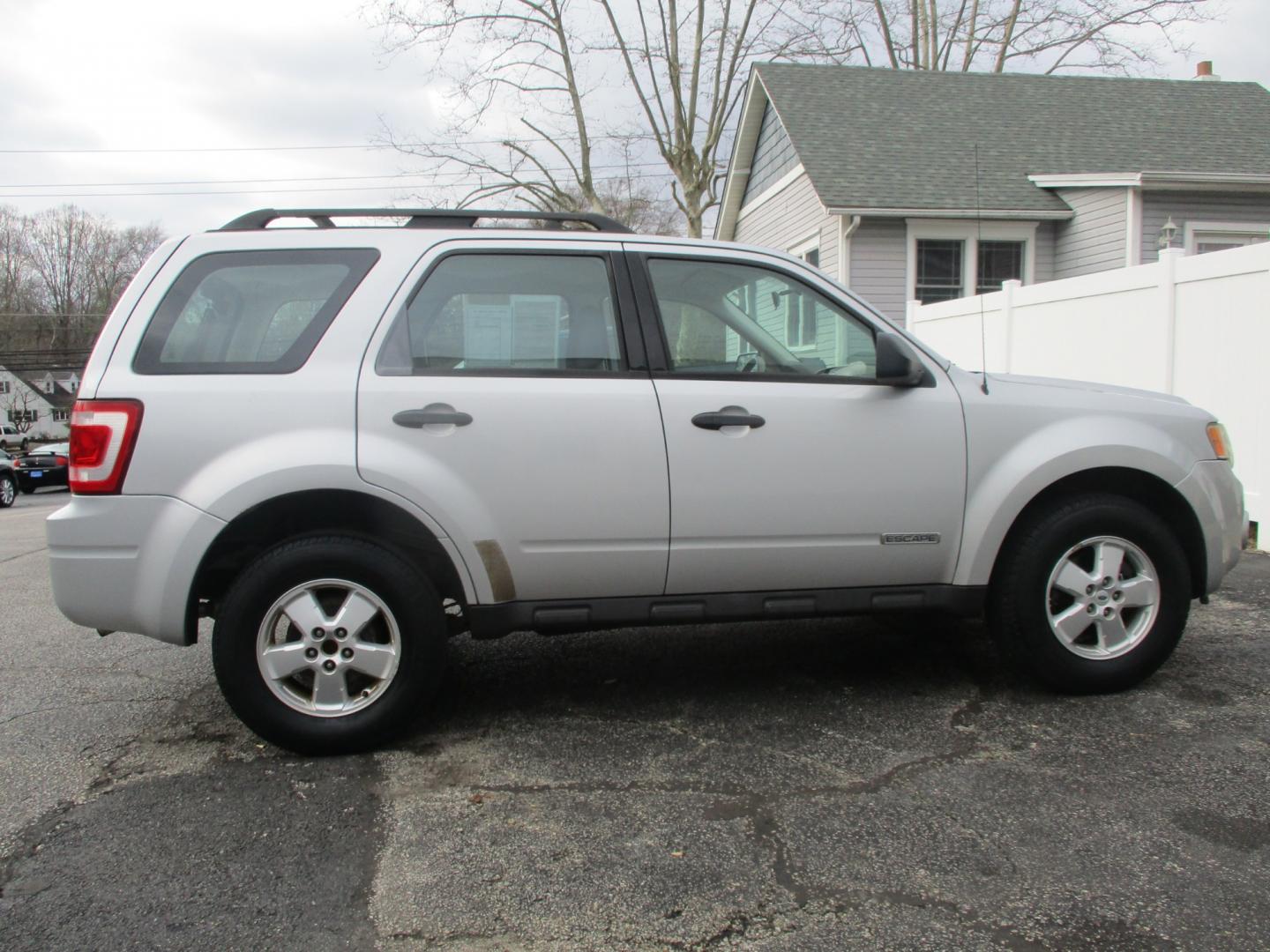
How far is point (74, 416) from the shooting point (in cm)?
329

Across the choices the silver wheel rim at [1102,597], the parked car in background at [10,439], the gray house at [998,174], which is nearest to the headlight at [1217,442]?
the silver wheel rim at [1102,597]

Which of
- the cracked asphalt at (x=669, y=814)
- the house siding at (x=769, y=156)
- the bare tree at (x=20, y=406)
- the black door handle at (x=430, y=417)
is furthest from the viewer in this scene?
the bare tree at (x=20, y=406)

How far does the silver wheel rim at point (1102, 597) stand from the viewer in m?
3.90

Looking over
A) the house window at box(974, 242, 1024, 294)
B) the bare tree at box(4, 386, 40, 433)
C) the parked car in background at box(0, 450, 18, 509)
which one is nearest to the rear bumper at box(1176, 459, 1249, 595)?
the house window at box(974, 242, 1024, 294)

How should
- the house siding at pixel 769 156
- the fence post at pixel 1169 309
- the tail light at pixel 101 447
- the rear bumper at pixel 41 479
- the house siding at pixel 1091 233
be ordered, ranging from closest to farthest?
the tail light at pixel 101 447 < the fence post at pixel 1169 309 < the house siding at pixel 1091 233 < the house siding at pixel 769 156 < the rear bumper at pixel 41 479

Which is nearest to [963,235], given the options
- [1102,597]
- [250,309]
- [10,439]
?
[1102,597]

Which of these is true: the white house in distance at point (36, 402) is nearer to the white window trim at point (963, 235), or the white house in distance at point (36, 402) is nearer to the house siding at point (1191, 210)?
the white window trim at point (963, 235)

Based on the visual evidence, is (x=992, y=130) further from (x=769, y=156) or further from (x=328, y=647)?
A: (x=328, y=647)

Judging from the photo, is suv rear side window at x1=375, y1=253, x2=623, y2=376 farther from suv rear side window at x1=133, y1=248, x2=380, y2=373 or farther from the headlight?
the headlight

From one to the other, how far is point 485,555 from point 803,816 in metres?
1.39

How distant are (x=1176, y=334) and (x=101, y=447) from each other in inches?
300

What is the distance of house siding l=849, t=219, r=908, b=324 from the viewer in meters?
15.1

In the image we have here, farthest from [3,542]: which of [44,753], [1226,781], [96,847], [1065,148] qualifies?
[1065,148]

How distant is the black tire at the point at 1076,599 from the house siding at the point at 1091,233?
11786 millimetres
